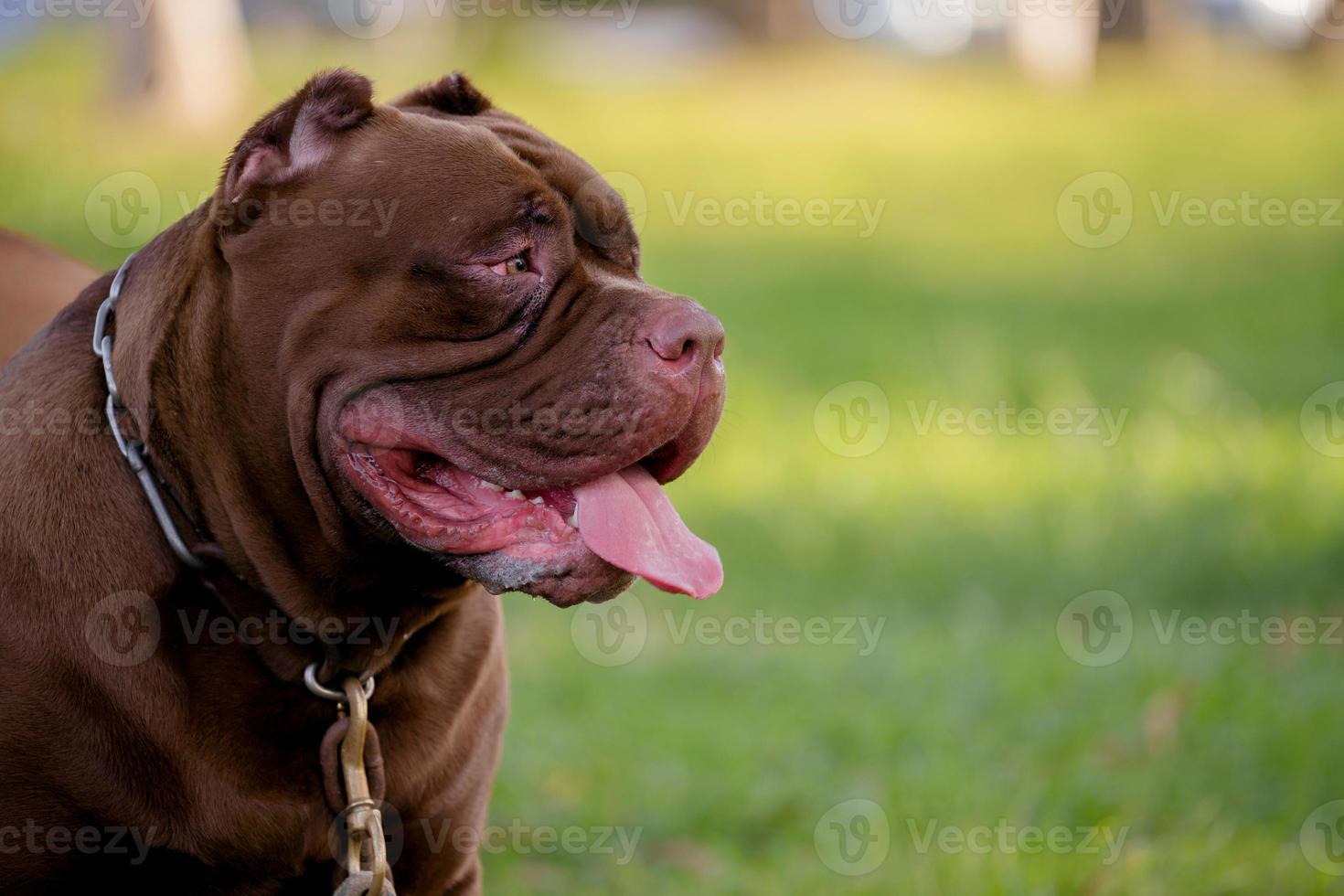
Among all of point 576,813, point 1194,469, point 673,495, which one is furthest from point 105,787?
point 1194,469

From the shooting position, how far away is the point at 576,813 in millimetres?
4301

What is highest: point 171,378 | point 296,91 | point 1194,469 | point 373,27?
point 296,91

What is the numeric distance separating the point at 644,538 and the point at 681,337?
390 mm

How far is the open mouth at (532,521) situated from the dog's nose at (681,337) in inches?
9.6

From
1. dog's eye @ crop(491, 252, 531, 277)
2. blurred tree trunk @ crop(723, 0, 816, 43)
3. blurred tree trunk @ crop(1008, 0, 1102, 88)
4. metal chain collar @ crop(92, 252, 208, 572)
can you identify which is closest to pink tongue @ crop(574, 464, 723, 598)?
dog's eye @ crop(491, 252, 531, 277)

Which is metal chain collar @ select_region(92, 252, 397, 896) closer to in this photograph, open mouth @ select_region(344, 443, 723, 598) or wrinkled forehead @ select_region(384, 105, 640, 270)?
open mouth @ select_region(344, 443, 723, 598)

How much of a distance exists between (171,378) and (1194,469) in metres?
5.44

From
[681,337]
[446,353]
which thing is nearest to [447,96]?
[446,353]

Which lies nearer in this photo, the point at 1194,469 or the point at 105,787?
the point at 105,787

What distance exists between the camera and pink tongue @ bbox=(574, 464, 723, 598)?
2752mm

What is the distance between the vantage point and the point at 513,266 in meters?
2.81

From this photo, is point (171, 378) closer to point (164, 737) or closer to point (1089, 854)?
point (164, 737)

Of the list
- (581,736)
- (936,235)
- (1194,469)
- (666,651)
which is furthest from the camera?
(936,235)

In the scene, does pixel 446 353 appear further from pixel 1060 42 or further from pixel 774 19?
pixel 774 19
